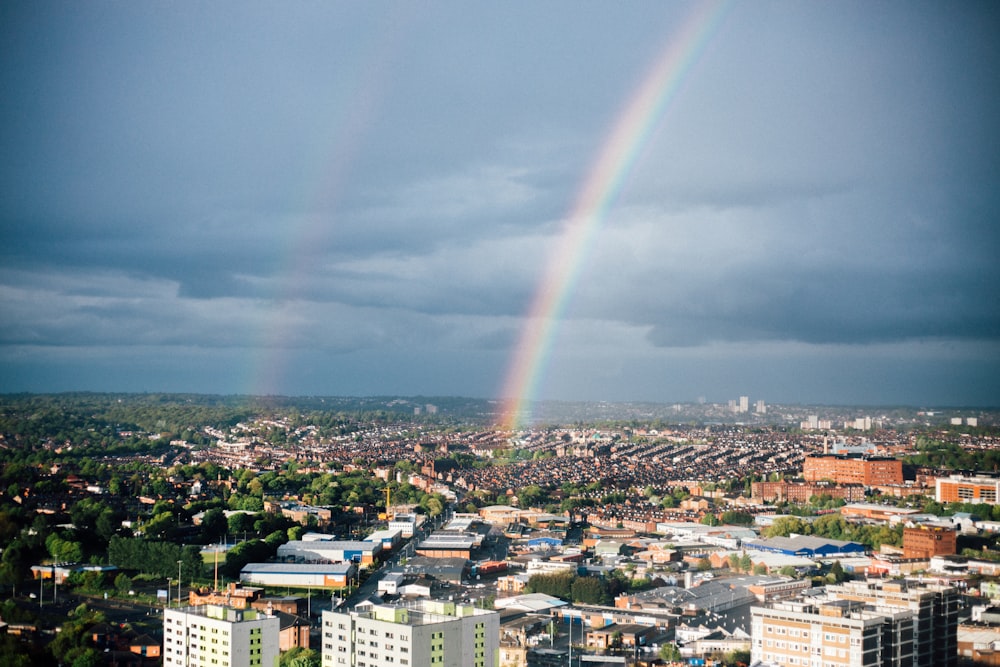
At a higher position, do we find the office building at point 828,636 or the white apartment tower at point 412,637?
the white apartment tower at point 412,637

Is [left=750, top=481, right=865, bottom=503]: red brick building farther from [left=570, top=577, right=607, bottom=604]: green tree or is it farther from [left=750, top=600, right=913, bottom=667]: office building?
[left=750, top=600, right=913, bottom=667]: office building

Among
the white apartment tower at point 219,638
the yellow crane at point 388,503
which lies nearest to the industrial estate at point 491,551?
the white apartment tower at point 219,638

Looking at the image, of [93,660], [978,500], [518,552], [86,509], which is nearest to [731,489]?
[978,500]

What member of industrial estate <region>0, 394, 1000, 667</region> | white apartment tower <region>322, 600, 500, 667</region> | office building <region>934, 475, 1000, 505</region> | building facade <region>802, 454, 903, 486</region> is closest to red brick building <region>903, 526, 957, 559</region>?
industrial estate <region>0, 394, 1000, 667</region>

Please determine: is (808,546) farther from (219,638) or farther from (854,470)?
(854,470)

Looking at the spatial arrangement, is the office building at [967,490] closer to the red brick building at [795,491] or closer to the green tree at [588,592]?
the red brick building at [795,491]

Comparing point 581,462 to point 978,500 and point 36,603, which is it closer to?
point 978,500

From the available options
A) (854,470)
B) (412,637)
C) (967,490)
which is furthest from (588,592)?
(854,470)
